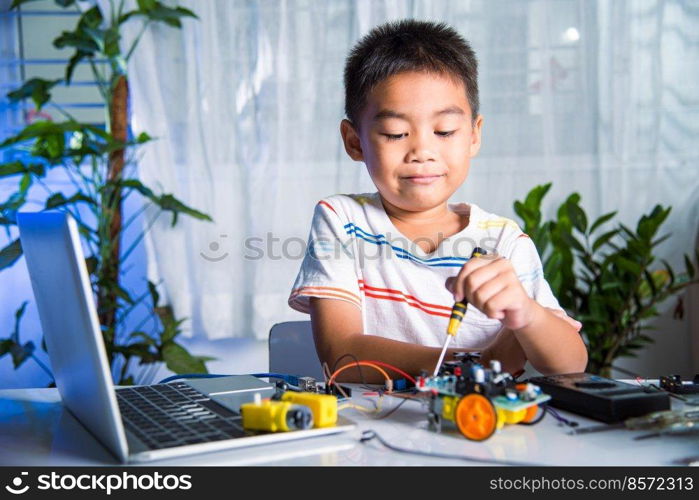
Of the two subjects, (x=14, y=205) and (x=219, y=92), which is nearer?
(x=14, y=205)

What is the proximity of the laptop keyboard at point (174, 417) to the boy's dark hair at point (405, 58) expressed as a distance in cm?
Result: 62

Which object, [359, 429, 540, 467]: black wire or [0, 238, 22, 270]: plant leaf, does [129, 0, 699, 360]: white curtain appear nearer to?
[0, 238, 22, 270]: plant leaf

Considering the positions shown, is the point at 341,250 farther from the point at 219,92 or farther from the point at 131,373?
the point at 131,373

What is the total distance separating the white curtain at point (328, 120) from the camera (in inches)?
102

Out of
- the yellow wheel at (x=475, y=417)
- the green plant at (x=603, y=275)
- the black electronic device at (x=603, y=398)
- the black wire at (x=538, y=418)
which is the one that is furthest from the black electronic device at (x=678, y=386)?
the green plant at (x=603, y=275)

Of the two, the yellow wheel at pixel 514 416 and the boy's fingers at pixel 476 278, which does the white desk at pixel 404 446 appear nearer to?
the yellow wheel at pixel 514 416

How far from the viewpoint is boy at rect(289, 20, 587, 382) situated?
1.13 metres

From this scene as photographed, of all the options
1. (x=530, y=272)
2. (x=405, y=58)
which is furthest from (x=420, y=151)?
(x=530, y=272)

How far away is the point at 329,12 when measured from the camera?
8.52 ft

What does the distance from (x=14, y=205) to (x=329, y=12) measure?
1251mm

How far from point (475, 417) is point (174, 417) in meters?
0.30

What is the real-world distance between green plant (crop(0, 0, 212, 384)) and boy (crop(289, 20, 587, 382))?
1.11 meters
